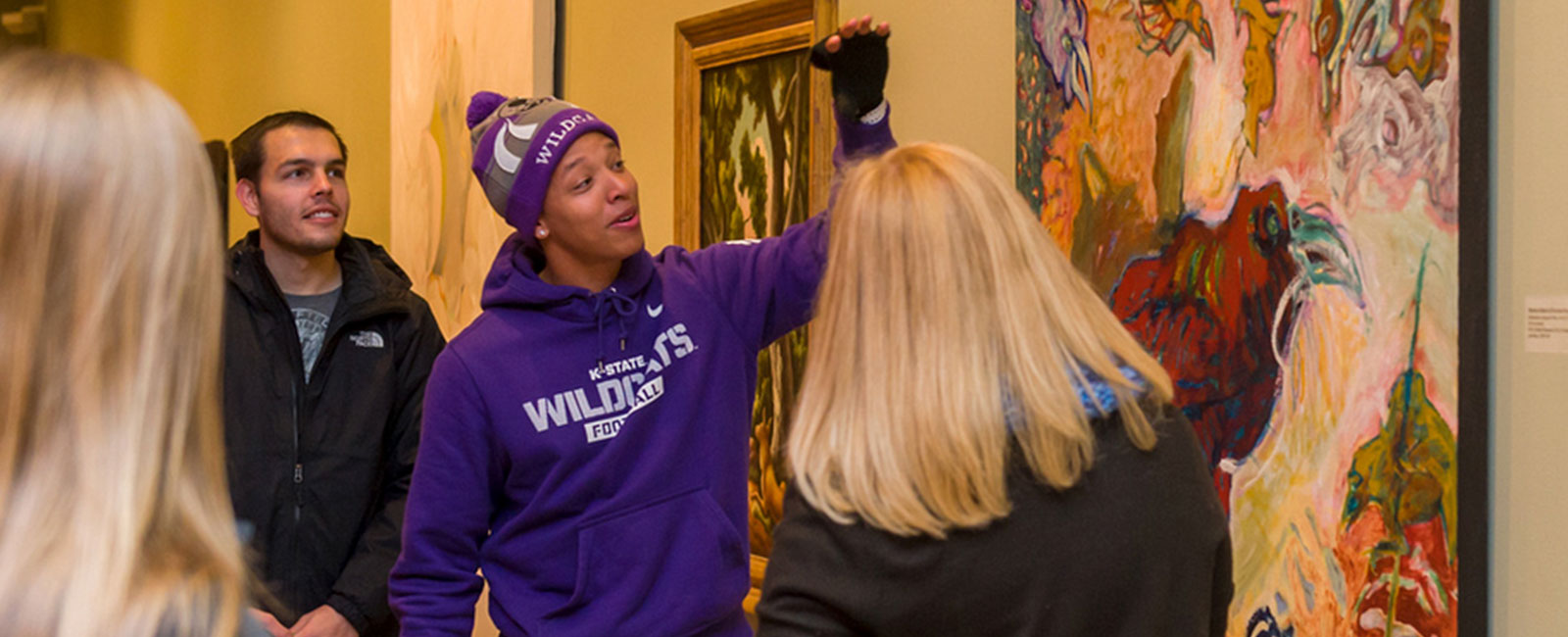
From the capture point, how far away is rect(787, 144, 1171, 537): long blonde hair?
52.3 inches

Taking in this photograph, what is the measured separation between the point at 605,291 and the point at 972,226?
1001 millimetres

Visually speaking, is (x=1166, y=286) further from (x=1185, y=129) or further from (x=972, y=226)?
(x=972, y=226)

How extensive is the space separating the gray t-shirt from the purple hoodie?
2.61 feet

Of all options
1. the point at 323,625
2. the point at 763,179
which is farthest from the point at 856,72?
the point at 323,625

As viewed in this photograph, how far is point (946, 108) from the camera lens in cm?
274

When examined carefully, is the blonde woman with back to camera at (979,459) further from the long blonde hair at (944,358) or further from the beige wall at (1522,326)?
the beige wall at (1522,326)

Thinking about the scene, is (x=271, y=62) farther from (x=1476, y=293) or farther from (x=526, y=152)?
(x=1476, y=293)

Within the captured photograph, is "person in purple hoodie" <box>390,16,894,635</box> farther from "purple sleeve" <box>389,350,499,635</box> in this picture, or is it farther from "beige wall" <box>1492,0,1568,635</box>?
"beige wall" <box>1492,0,1568,635</box>

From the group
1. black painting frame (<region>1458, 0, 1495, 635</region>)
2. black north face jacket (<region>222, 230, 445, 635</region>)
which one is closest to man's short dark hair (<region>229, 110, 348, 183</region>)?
black north face jacket (<region>222, 230, 445, 635</region>)

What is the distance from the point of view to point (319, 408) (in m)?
2.87

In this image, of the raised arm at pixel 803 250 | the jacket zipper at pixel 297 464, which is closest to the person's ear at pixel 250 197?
the jacket zipper at pixel 297 464

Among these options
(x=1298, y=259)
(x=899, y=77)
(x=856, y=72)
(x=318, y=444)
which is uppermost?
(x=899, y=77)

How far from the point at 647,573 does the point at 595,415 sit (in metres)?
0.27

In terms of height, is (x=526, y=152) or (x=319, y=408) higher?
(x=526, y=152)
